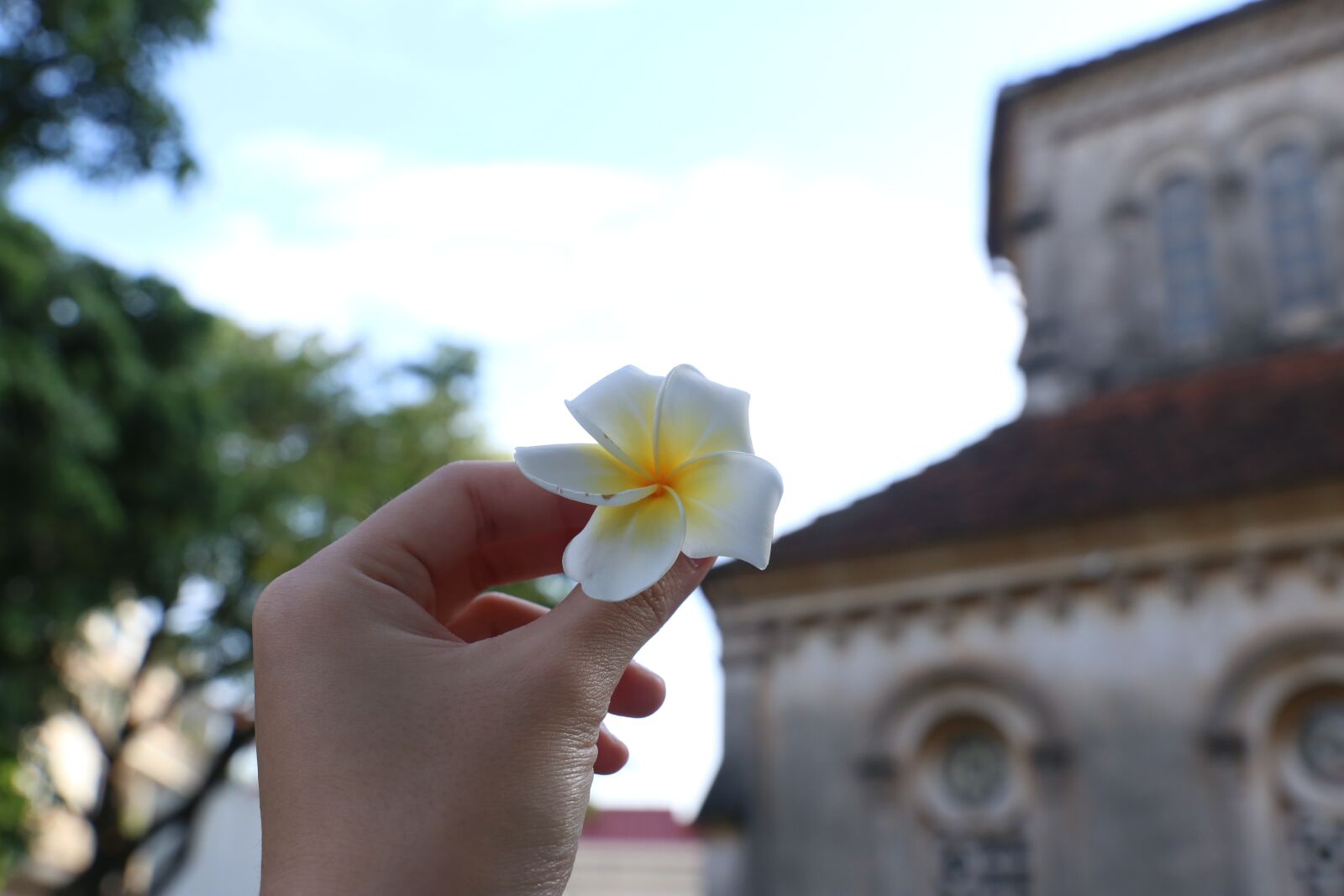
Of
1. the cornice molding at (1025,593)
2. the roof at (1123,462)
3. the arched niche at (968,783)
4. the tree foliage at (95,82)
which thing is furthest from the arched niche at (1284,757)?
the tree foliage at (95,82)

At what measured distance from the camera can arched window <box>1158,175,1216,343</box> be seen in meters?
17.4

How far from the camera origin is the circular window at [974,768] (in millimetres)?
12734

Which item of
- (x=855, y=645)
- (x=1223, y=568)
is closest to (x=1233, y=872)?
(x=1223, y=568)

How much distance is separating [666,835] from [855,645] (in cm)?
1794

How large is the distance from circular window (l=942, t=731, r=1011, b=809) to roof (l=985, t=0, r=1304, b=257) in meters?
11.1

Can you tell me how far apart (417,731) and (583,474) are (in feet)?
1.49

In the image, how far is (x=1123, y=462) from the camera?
13.5 meters

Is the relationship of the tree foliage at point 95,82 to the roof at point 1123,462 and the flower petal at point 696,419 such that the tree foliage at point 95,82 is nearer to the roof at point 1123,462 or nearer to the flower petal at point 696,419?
the roof at point 1123,462

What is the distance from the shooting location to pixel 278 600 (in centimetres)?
179

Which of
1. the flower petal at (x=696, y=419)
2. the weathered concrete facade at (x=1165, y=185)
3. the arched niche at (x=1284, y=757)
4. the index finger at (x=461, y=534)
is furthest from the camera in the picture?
the weathered concrete facade at (x=1165, y=185)

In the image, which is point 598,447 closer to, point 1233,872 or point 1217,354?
point 1233,872

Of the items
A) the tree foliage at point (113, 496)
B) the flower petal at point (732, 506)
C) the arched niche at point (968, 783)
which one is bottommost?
the flower petal at point (732, 506)

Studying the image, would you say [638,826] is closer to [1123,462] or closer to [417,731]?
[1123,462]

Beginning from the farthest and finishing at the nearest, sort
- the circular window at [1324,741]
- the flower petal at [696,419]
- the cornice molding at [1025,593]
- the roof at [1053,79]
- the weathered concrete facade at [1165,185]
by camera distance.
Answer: the roof at [1053,79]
the weathered concrete facade at [1165,185]
the cornice molding at [1025,593]
the circular window at [1324,741]
the flower petal at [696,419]
